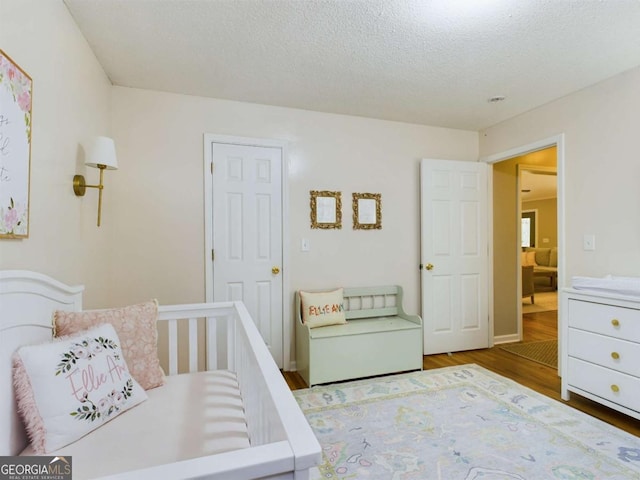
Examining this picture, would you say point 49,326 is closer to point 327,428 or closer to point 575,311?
point 327,428

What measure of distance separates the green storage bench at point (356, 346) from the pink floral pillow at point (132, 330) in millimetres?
1336

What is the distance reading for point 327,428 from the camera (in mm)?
2072

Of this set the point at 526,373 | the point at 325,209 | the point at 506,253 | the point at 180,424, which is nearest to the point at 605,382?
the point at 526,373

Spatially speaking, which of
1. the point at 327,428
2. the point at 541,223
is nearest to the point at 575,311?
the point at 327,428

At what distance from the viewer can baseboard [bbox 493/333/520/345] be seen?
12.4 ft

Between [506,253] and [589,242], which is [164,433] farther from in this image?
[506,253]

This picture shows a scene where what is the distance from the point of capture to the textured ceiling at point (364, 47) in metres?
1.74

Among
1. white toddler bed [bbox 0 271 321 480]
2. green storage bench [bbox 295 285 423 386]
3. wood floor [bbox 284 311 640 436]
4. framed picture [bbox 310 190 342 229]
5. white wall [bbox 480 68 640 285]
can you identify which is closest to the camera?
white toddler bed [bbox 0 271 321 480]

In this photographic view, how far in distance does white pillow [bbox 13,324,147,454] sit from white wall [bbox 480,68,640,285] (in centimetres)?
315

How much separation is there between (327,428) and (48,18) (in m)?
2.58

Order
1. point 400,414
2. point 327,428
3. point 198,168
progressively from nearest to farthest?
1. point 327,428
2. point 400,414
3. point 198,168

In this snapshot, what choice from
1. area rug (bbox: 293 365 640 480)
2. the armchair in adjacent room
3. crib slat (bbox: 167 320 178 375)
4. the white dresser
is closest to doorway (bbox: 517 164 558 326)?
the armchair in adjacent room

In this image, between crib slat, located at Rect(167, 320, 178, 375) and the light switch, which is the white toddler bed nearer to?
crib slat, located at Rect(167, 320, 178, 375)

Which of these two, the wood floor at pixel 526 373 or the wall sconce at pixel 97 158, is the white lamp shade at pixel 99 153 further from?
the wood floor at pixel 526 373
